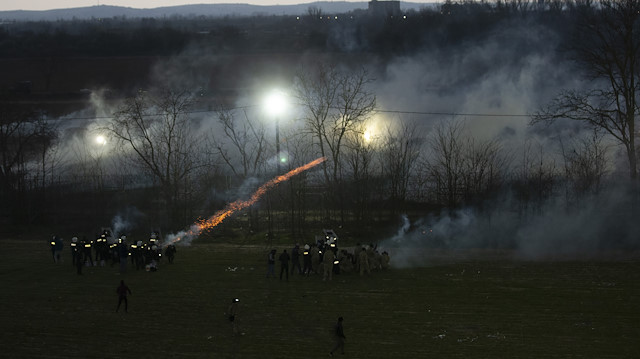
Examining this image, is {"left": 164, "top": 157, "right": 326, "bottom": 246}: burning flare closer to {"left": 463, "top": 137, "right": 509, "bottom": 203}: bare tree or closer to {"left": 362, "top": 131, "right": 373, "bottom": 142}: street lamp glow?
{"left": 362, "top": 131, "right": 373, "bottom": 142}: street lamp glow

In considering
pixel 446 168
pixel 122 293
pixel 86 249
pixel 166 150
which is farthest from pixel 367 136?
pixel 122 293

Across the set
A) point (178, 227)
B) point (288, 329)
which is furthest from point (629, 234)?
point (178, 227)

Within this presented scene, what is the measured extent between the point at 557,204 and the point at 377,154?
39.8ft

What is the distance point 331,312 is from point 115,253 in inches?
465

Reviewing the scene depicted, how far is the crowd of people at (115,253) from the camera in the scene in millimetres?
25359

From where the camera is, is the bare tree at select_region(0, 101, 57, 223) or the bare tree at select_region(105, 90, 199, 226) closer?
the bare tree at select_region(105, 90, 199, 226)

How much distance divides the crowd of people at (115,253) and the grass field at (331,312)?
0.54 meters

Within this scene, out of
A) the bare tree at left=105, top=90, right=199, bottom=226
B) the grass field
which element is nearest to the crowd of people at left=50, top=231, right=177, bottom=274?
the grass field

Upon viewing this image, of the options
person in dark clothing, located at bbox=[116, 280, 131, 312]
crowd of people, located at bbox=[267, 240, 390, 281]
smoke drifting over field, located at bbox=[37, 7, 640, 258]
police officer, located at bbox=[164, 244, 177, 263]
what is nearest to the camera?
person in dark clothing, located at bbox=[116, 280, 131, 312]

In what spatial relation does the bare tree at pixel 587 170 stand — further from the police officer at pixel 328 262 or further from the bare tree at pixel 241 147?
the bare tree at pixel 241 147

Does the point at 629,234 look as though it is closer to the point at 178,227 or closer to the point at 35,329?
the point at 178,227

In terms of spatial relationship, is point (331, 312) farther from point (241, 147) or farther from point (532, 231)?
point (241, 147)

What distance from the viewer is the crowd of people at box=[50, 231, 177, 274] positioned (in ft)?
83.2

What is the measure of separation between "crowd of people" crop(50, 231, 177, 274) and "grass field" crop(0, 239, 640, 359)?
54 cm
